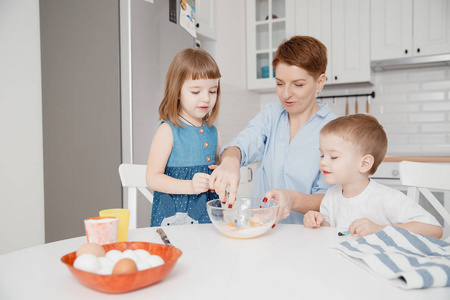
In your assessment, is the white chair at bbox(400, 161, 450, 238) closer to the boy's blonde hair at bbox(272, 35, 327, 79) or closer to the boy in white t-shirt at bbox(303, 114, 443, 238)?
the boy in white t-shirt at bbox(303, 114, 443, 238)

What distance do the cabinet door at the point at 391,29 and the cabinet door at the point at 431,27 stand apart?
51mm

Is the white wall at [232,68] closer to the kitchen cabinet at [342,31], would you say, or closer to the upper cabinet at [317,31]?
the upper cabinet at [317,31]

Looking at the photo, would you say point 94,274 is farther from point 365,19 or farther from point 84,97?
point 365,19

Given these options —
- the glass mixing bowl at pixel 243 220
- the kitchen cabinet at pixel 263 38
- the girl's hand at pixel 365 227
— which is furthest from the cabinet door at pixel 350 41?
the glass mixing bowl at pixel 243 220

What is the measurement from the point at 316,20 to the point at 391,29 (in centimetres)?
65

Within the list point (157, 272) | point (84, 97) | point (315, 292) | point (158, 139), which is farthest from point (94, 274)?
point (84, 97)

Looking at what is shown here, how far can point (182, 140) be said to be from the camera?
138cm

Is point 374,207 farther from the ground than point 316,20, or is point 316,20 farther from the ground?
point 316,20

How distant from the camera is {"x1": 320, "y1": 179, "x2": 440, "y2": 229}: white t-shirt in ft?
3.36

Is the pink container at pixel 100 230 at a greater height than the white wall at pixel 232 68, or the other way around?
the white wall at pixel 232 68

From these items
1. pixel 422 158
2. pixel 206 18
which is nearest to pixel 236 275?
pixel 422 158

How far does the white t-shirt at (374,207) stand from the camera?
1024mm

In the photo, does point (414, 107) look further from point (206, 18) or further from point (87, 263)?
point (87, 263)

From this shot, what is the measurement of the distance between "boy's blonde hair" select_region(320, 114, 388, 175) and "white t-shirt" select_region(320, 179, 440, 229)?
0.33ft
